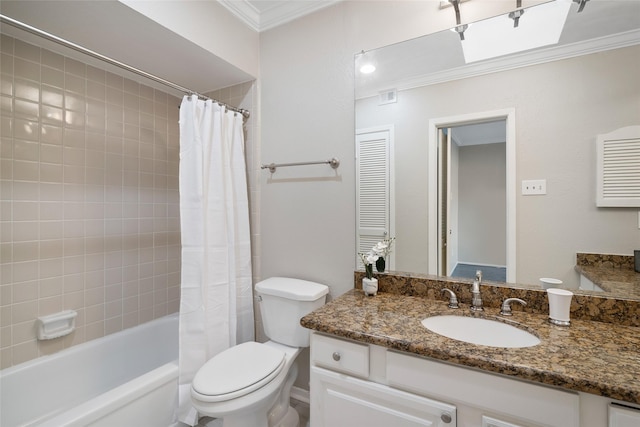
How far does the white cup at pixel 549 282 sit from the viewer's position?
1181 millimetres

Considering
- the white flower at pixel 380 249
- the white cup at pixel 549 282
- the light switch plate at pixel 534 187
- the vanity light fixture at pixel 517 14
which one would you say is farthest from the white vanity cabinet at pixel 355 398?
the vanity light fixture at pixel 517 14

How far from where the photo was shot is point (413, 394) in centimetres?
94

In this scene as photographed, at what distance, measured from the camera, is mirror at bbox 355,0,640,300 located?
1103 millimetres

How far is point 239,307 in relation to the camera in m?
1.84

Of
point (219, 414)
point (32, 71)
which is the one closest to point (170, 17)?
point (32, 71)

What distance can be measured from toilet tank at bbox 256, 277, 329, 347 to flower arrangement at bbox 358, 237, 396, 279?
31 centimetres

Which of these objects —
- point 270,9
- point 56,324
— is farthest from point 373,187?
point 56,324

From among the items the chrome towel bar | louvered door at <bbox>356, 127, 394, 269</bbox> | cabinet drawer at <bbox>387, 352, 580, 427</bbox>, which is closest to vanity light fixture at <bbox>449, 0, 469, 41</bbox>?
A: louvered door at <bbox>356, 127, 394, 269</bbox>

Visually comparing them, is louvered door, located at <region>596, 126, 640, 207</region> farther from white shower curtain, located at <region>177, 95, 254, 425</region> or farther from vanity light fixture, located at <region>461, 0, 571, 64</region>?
white shower curtain, located at <region>177, 95, 254, 425</region>

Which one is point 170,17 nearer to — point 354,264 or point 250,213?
point 250,213

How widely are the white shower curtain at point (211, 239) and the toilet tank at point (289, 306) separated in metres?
0.23

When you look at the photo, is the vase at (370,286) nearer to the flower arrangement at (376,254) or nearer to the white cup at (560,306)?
the flower arrangement at (376,254)

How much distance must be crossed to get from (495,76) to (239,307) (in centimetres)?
188

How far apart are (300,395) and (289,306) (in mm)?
695
